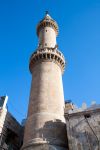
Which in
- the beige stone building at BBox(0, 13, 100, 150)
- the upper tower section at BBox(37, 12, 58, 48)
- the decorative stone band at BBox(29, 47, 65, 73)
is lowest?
the beige stone building at BBox(0, 13, 100, 150)

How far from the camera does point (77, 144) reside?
20.3m

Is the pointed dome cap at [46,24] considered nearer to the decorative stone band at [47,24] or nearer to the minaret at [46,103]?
the decorative stone band at [47,24]

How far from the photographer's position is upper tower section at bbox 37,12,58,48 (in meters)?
36.3

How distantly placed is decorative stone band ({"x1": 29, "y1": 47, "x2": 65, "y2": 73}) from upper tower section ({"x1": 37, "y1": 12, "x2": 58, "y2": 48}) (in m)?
3.07

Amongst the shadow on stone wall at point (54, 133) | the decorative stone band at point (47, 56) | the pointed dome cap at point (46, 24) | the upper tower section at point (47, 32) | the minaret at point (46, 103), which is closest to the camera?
the shadow on stone wall at point (54, 133)

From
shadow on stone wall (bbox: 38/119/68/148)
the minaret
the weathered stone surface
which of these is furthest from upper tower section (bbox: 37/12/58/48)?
the weathered stone surface

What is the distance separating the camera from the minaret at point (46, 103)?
75.1ft

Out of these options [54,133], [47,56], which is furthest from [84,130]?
[47,56]

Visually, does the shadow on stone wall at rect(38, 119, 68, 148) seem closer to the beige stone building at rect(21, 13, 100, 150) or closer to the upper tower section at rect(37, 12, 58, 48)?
the beige stone building at rect(21, 13, 100, 150)

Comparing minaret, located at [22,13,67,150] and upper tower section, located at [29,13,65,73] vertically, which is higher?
upper tower section, located at [29,13,65,73]

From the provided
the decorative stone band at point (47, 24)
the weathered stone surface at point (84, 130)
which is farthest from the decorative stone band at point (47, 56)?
the weathered stone surface at point (84, 130)

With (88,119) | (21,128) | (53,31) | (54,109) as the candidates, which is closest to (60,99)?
(54,109)

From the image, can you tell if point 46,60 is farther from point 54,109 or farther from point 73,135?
point 73,135

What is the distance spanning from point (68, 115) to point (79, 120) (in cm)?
153
